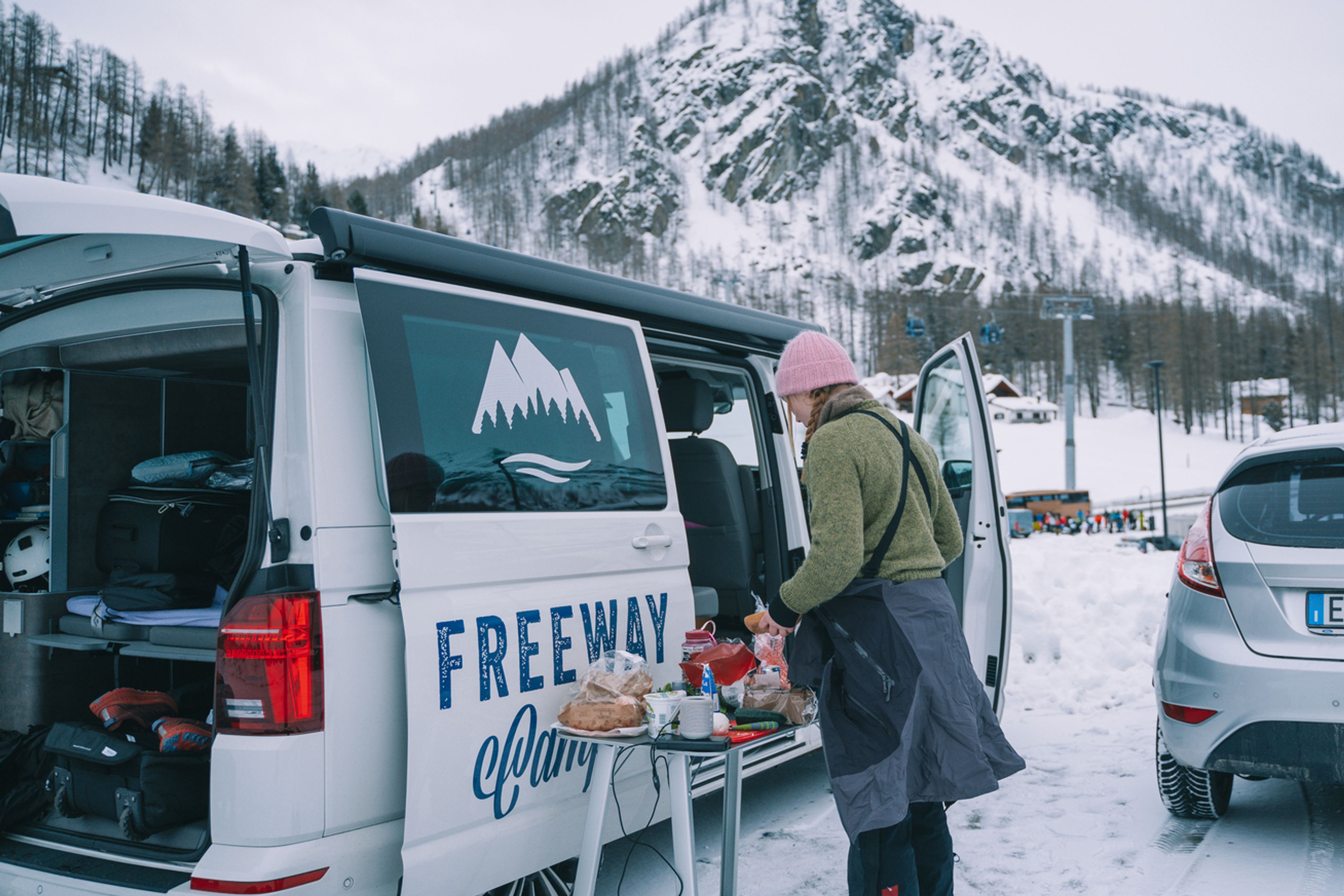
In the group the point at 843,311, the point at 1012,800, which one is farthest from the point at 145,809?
the point at 843,311

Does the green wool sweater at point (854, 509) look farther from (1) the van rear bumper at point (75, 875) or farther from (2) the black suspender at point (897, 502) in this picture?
(1) the van rear bumper at point (75, 875)

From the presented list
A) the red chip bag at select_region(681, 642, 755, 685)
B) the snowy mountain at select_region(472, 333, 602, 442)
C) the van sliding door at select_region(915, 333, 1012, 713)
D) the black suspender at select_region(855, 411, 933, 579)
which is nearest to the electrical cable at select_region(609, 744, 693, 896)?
the red chip bag at select_region(681, 642, 755, 685)

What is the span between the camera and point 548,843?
8.73 feet

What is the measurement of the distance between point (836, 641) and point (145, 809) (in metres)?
1.89

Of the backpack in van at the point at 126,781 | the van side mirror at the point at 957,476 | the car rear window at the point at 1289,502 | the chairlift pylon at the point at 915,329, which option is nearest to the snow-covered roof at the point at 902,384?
the chairlift pylon at the point at 915,329

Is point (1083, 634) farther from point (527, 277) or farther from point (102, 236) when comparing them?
point (102, 236)

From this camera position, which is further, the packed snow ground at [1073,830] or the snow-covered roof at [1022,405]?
the snow-covered roof at [1022,405]

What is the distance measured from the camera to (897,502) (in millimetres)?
2541

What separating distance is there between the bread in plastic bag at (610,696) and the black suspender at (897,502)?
693mm

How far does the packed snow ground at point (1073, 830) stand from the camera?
3410 mm

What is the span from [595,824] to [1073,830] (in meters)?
2.44

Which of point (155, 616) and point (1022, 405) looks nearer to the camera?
point (155, 616)

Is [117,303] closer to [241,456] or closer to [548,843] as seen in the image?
[241,456]

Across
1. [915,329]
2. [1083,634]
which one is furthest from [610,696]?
[915,329]
